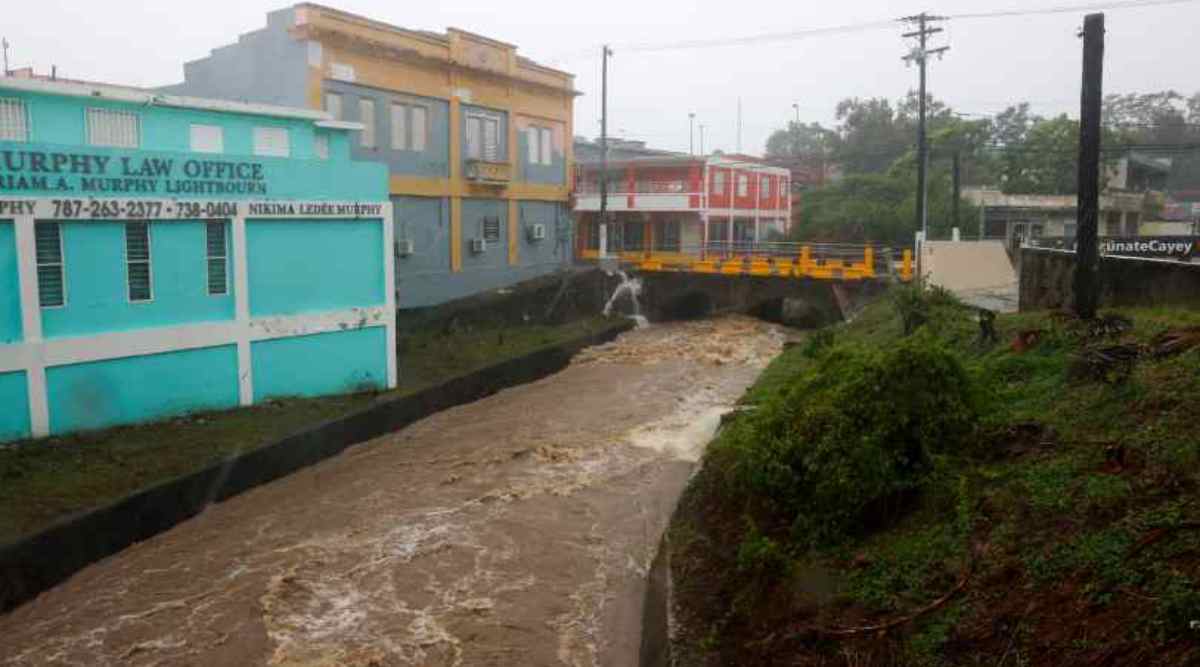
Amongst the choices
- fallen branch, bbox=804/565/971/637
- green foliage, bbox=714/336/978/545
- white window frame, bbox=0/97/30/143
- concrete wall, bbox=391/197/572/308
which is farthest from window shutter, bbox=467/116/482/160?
fallen branch, bbox=804/565/971/637

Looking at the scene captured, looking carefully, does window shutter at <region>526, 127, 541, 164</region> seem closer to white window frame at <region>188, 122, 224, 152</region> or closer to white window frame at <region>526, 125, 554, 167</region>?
white window frame at <region>526, 125, 554, 167</region>

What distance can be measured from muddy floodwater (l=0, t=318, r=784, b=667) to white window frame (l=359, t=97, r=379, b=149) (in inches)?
447

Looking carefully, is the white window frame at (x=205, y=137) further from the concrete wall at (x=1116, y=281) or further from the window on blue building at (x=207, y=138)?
the concrete wall at (x=1116, y=281)

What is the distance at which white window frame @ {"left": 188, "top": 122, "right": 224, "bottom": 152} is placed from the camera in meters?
17.8

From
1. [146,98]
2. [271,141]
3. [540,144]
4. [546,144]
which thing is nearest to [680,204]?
[546,144]

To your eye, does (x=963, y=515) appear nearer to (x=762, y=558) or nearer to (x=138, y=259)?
(x=762, y=558)

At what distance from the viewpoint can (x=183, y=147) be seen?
17.6 m

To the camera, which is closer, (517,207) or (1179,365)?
(1179,365)

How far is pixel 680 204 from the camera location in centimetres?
4088

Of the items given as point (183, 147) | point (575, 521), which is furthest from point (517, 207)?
point (575, 521)

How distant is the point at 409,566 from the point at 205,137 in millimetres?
10609

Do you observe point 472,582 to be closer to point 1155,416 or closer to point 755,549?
point 755,549

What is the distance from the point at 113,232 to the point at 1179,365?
14.2 m

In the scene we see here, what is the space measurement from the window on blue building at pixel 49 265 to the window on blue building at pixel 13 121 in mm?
2016
